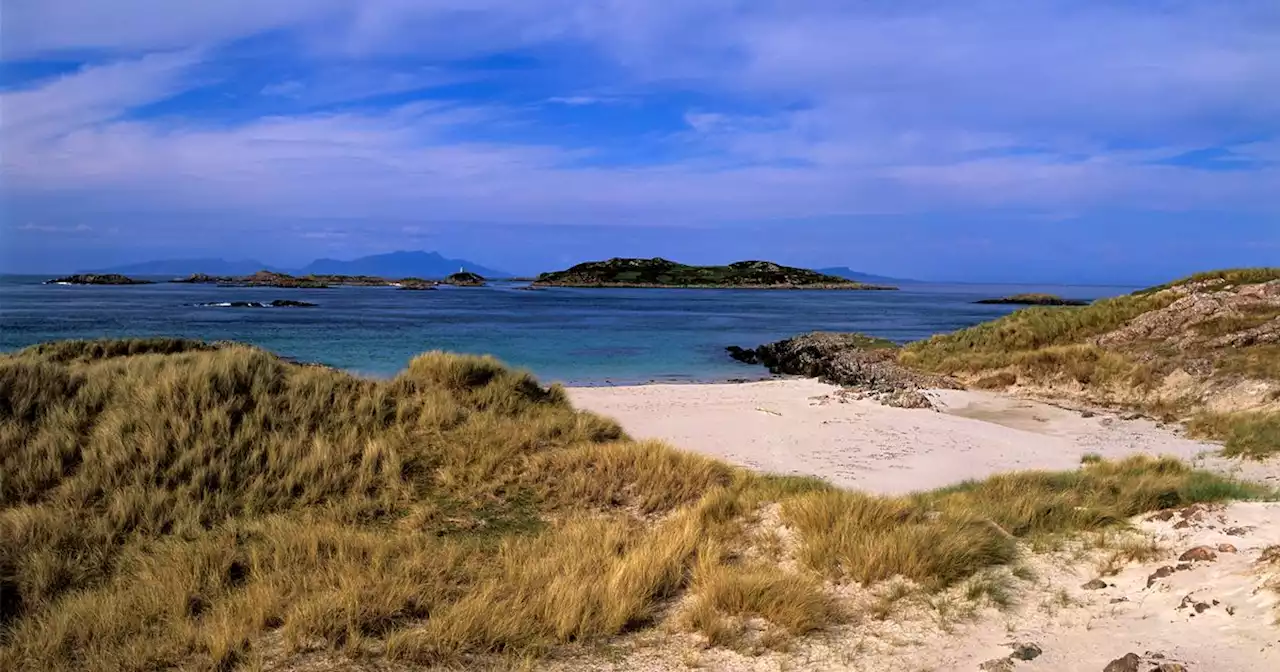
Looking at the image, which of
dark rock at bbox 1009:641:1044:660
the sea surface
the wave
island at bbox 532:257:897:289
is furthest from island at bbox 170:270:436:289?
dark rock at bbox 1009:641:1044:660

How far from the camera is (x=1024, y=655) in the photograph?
4711 mm

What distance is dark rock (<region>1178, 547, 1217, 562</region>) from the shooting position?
19.7 ft

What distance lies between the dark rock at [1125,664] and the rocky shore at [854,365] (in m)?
13.6

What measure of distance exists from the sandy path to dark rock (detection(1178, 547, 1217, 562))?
4.28 metres

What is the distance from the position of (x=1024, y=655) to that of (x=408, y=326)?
47.2 m

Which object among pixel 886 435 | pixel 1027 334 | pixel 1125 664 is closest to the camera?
pixel 1125 664

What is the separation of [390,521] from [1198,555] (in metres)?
7.24

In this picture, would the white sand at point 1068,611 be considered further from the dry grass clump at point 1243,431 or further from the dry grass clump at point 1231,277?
the dry grass clump at point 1231,277

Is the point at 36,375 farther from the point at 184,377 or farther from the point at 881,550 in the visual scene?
Answer: the point at 881,550

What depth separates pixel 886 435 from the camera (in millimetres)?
14422

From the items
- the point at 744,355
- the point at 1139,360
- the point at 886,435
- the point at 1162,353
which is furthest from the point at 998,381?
the point at 744,355

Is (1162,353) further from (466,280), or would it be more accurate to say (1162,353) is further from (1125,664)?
(466,280)

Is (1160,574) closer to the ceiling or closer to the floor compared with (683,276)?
closer to the floor

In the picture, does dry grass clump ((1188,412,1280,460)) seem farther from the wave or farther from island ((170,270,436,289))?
island ((170,270,436,289))
